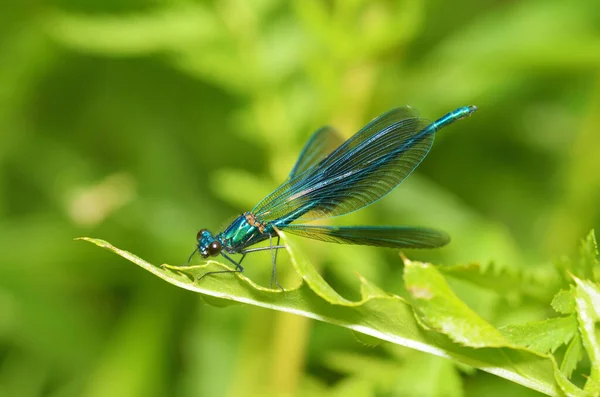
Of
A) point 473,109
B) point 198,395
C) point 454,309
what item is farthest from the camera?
point 198,395

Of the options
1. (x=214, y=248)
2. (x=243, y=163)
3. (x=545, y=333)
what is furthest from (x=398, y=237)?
(x=243, y=163)

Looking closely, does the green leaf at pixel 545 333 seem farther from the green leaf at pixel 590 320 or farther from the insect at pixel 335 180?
the insect at pixel 335 180

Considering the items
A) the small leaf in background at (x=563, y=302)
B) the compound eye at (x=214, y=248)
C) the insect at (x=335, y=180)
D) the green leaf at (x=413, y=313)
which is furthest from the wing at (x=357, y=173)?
the green leaf at (x=413, y=313)

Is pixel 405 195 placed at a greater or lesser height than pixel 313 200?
greater

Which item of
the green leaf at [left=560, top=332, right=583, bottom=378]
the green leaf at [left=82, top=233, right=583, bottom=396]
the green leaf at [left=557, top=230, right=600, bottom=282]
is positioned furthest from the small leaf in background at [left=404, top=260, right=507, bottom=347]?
the green leaf at [left=557, top=230, right=600, bottom=282]

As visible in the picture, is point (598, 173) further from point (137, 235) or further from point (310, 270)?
point (310, 270)

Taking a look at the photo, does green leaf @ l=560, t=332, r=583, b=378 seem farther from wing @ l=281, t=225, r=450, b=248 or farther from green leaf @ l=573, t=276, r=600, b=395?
wing @ l=281, t=225, r=450, b=248

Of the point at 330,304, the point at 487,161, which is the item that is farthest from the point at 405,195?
the point at 330,304

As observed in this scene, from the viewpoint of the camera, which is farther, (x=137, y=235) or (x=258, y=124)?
(x=137, y=235)

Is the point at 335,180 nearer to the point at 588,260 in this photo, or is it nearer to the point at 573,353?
the point at 588,260
